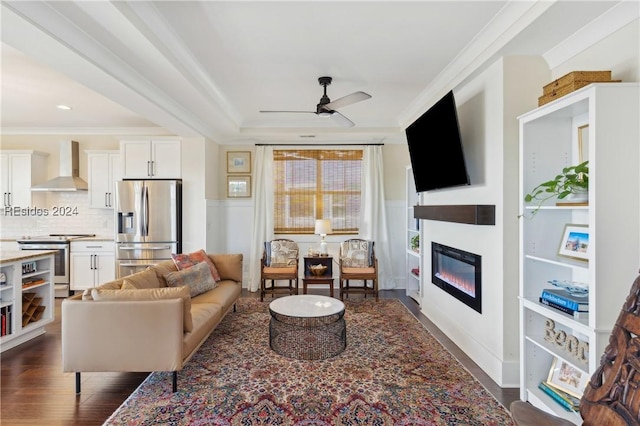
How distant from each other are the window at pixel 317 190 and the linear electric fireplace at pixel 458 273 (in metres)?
2.01

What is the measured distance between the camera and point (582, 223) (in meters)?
2.10

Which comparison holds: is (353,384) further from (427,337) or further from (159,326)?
(159,326)

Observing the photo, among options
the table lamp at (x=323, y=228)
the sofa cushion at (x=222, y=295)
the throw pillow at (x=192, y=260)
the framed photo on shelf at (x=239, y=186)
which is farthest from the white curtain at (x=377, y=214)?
the throw pillow at (x=192, y=260)

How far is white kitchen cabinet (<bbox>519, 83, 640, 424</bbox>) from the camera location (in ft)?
5.38

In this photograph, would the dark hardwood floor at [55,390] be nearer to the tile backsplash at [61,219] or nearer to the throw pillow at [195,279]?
the throw pillow at [195,279]

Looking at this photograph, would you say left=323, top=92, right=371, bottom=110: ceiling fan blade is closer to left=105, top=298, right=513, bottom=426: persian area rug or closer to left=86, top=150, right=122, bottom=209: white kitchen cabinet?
left=105, top=298, right=513, bottom=426: persian area rug

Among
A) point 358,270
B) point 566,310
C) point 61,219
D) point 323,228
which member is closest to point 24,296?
point 61,219

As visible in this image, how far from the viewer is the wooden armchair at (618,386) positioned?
1051mm

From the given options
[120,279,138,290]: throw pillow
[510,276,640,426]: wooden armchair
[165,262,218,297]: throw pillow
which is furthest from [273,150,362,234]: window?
[510,276,640,426]: wooden armchair

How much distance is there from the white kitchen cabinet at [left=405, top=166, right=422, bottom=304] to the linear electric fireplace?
32.6 inches

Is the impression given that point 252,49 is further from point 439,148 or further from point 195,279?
point 195,279

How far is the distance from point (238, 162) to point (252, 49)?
10.4 ft

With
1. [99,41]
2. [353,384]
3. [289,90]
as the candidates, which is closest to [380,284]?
[353,384]

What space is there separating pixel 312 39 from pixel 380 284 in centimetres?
409
